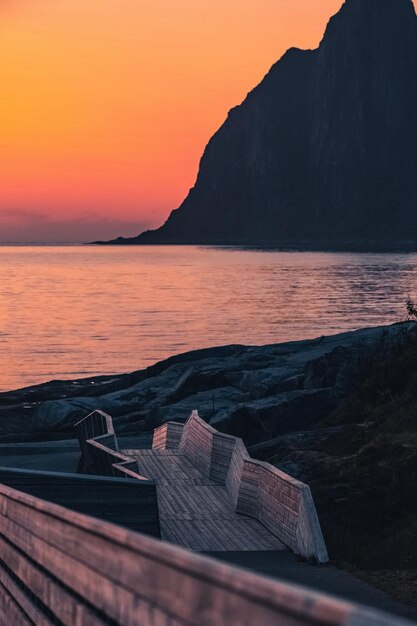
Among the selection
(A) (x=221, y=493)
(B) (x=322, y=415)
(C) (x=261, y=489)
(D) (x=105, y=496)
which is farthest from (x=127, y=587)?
(B) (x=322, y=415)

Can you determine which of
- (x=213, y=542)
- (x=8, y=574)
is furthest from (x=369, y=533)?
(x=8, y=574)

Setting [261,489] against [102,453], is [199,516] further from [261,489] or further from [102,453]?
[102,453]

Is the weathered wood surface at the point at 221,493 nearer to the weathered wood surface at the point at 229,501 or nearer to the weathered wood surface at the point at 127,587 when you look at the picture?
the weathered wood surface at the point at 229,501

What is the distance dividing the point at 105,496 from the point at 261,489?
3.21 m

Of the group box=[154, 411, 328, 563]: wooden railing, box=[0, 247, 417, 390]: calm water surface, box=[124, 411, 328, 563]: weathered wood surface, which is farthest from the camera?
box=[0, 247, 417, 390]: calm water surface

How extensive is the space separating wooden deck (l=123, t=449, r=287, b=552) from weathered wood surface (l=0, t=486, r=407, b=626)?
22.6 feet

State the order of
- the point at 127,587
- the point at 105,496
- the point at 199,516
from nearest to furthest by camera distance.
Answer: the point at 127,587 < the point at 105,496 < the point at 199,516

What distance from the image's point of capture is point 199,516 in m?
14.9

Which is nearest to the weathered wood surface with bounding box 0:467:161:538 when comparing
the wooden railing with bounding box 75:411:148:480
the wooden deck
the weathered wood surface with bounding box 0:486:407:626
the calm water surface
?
the wooden railing with bounding box 75:411:148:480

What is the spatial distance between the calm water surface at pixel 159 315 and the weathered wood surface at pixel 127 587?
42894 millimetres

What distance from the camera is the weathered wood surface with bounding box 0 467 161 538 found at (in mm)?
11938

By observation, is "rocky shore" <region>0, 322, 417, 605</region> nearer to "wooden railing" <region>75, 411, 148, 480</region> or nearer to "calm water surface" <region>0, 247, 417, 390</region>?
"wooden railing" <region>75, 411, 148, 480</region>

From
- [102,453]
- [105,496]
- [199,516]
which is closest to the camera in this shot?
[105,496]

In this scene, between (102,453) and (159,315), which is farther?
(159,315)
